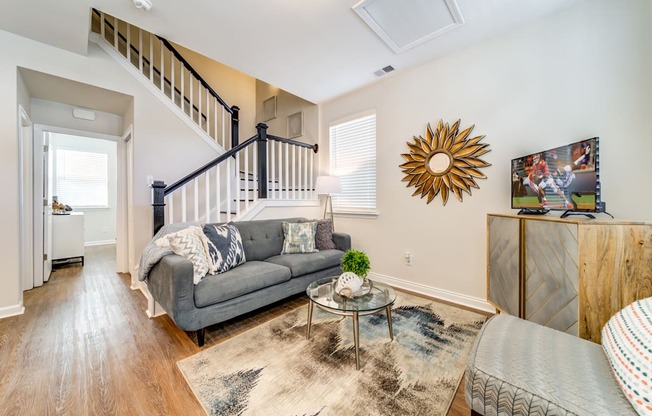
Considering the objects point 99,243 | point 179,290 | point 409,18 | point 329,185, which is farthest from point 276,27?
point 99,243

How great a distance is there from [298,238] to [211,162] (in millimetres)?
1363

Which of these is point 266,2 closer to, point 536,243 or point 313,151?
point 313,151

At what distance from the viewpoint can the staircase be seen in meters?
2.87

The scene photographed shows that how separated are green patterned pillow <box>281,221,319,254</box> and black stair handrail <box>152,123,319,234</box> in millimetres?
658

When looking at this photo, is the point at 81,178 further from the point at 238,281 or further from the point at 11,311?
the point at 238,281

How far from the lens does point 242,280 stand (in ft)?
6.95

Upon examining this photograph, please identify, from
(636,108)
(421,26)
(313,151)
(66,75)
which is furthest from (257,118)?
(636,108)

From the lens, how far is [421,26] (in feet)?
7.45

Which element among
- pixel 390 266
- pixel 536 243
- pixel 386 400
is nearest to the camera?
pixel 386 400

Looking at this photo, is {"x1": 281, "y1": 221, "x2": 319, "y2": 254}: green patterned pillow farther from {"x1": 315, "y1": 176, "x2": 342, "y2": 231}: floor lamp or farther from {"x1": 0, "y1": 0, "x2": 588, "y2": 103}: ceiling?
{"x1": 0, "y1": 0, "x2": 588, "y2": 103}: ceiling

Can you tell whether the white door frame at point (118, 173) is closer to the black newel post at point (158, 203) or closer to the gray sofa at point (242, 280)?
the black newel post at point (158, 203)

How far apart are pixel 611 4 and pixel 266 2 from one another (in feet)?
8.74

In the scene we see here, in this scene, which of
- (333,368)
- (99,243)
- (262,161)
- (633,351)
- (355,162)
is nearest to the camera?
(633,351)

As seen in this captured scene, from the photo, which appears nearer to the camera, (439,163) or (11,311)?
(11,311)
